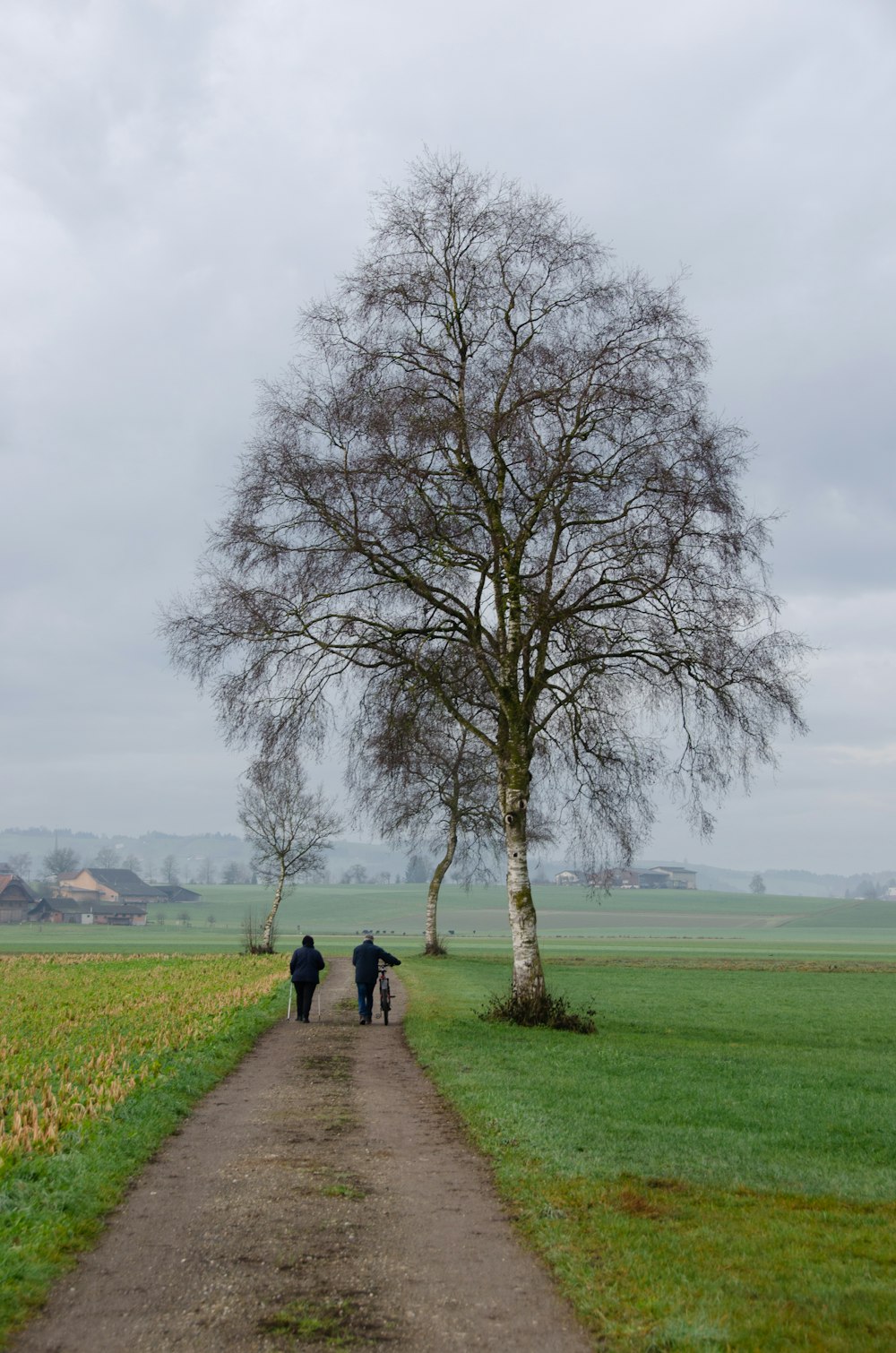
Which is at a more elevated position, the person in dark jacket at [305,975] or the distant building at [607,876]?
the distant building at [607,876]

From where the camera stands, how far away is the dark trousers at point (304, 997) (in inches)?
970

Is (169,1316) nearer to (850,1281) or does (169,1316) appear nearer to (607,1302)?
(607,1302)

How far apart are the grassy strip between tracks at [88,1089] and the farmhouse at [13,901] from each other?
479 feet

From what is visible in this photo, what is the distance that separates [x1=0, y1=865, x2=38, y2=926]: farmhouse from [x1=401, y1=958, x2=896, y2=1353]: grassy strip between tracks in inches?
6345

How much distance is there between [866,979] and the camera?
49.8 m

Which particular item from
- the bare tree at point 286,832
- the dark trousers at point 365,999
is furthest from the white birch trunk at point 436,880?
the dark trousers at point 365,999

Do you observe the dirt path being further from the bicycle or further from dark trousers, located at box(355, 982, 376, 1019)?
the bicycle

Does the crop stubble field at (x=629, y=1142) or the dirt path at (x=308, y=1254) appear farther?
the crop stubble field at (x=629, y=1142)

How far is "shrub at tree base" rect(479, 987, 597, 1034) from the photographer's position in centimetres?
2184

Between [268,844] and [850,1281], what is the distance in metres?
59.1

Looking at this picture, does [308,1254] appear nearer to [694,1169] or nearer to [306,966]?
[694,1169]

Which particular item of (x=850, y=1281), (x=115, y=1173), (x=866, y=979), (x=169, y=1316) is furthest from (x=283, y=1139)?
(x=866, y=979)

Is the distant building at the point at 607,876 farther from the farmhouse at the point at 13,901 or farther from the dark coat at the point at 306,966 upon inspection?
the farmhouse at the point at 13,901

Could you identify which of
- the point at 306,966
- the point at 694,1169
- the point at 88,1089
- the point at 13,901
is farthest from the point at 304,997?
the point at 13,901
